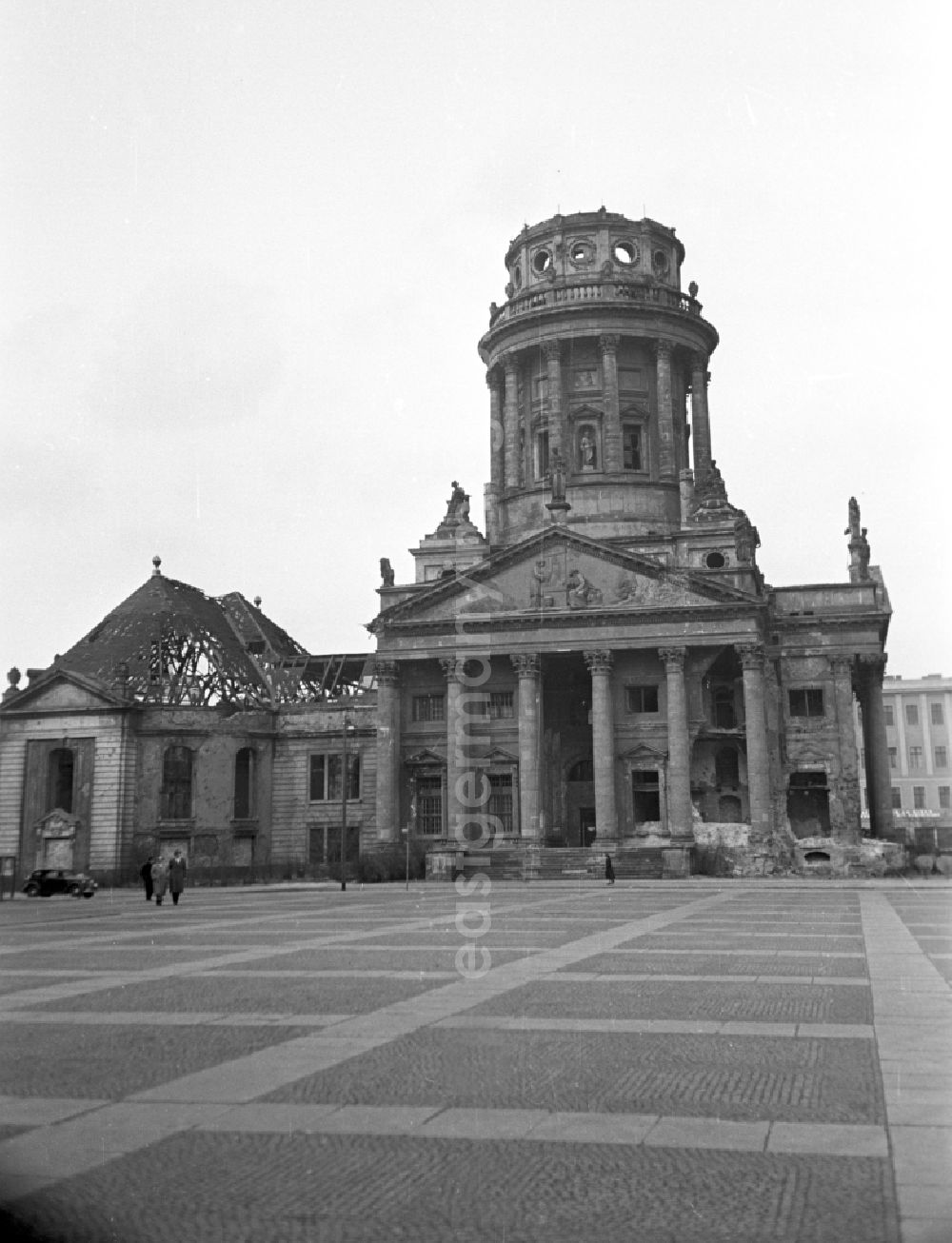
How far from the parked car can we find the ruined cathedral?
13.6 m

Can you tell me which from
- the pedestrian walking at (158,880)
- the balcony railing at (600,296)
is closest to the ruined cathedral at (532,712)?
the balcony railing at (600,296)

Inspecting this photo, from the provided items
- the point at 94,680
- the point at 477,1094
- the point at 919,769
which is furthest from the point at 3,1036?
the point at 919,769

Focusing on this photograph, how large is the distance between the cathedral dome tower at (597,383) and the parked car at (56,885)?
3444cm

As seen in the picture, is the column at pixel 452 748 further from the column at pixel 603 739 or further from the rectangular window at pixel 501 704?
the column at pixel 603 739

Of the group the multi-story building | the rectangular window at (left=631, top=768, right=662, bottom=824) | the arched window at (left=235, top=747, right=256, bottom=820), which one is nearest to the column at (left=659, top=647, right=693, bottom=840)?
the rectangular window at (left=631, top=768, right=662, bottom=824)

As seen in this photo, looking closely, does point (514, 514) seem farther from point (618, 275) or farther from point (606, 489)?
→ point (618, 275)

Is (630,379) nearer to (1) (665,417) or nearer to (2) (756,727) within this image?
(1) (665,417)

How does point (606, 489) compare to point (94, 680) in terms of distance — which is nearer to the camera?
point (94, 680)

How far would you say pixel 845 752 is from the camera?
6588 cm

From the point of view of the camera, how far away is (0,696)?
6969 centimetres

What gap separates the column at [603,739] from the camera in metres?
61.5

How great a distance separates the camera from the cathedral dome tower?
2916 inches

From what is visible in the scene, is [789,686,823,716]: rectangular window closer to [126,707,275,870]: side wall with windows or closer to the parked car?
[126,707,275,870]: side wall with windows

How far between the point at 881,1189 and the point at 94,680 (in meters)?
63.1
